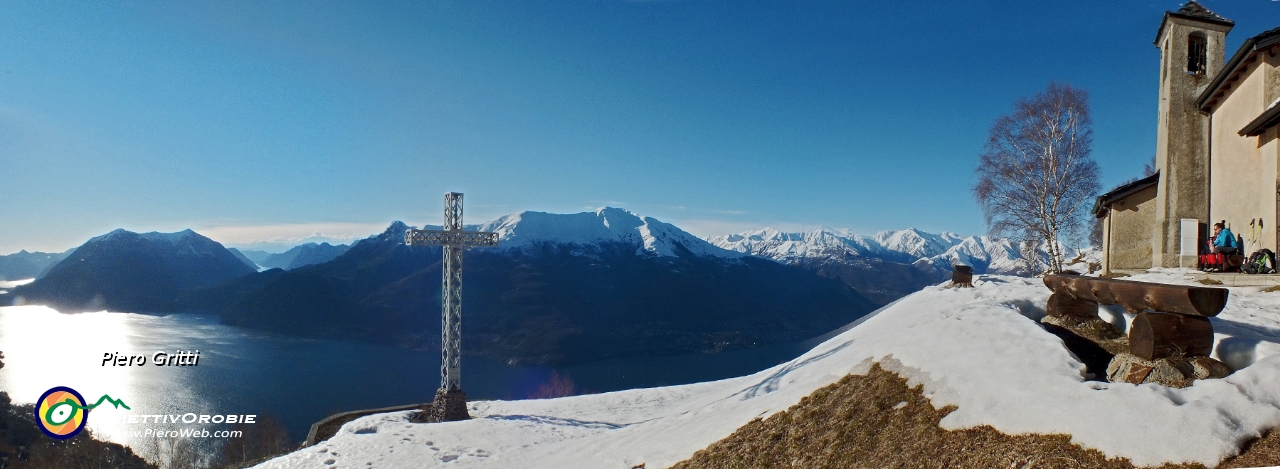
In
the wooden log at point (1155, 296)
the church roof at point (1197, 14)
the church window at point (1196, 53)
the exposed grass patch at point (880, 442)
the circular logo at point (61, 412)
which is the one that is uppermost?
the church roof at point (1197, 14)

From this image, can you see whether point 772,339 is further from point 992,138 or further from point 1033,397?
point 1033,397

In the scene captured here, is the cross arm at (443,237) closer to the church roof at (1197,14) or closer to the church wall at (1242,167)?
the church wall at (1242,167)

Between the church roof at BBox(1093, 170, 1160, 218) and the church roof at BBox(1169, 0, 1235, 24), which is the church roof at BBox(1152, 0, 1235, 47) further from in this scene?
the church roof at BBox(1093, 170, 1160, 218)

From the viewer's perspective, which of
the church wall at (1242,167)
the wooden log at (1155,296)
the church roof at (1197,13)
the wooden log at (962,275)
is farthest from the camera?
the church roof at (1197,13)

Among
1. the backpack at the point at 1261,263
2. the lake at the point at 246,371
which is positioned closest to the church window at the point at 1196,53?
the backpack at the point at 1261,263

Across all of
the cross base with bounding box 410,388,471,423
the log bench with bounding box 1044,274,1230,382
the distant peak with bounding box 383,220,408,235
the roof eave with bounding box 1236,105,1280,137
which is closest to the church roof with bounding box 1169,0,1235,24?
the roof eave with bounding box 1236,105,1280,137

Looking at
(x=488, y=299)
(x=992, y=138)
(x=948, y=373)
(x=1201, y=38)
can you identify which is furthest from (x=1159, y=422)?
(x=488, y=299)
